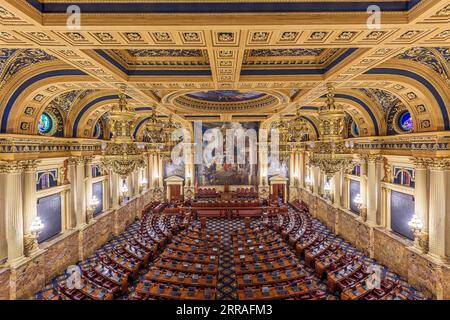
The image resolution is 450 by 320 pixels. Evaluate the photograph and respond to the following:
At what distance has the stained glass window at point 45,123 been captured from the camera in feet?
32.6

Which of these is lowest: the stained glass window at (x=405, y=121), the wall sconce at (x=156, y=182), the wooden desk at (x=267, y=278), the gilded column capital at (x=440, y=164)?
the wooden desk at (x=267, y=278)

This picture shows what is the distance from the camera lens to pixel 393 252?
10.6m

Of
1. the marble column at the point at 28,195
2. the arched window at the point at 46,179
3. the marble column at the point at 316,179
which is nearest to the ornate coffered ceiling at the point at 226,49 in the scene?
the marble column at the point at 28,195

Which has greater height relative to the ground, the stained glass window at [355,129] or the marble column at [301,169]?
the stained glass window at [355,129]

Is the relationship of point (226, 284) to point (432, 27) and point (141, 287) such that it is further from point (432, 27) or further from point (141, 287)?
point (432, 27)

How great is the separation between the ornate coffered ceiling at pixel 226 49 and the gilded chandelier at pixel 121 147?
1413mm

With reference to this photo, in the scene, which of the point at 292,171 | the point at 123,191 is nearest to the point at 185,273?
the point at 123,191

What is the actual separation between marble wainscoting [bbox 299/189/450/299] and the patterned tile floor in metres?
0.36

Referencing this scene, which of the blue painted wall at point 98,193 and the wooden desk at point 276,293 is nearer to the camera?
the wooden desk at point 276,293

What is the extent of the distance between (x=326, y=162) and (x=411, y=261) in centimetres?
766

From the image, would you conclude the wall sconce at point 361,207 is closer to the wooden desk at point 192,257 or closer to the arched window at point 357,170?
the arched window at point 357,170

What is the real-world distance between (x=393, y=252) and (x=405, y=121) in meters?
6.30

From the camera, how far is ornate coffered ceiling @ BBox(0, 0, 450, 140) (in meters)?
4.12
